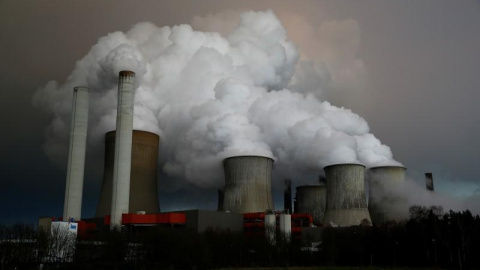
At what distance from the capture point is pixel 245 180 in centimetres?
3750

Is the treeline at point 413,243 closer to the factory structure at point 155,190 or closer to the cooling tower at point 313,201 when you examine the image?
the factory structure at point 155,190

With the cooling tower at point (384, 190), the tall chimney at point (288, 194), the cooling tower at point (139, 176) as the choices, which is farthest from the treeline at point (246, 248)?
the tall chimney at point (288, 194)

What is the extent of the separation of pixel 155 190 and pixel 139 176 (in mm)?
1777

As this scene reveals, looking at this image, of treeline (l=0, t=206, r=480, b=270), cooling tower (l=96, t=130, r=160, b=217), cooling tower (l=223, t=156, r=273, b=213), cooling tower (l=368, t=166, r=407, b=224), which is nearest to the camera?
treeline (l=0, t=206, r=480, b=270)

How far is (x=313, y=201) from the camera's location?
47.1m

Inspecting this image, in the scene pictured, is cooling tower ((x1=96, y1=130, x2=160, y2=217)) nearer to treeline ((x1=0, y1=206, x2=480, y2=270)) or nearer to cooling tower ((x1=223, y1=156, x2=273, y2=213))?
treeline ((x1=0, y1=206, x2=480, y2=270))

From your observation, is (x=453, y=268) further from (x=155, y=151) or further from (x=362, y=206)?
(x=155, y=151)

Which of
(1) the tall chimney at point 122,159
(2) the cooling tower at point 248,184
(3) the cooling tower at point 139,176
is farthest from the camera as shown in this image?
(3) the cooling tower at point 139,176

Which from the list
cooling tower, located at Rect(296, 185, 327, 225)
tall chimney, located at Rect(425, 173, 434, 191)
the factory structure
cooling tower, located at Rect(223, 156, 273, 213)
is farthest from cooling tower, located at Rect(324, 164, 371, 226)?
tall chimney, located at Rect(425, 173, 434, 191)

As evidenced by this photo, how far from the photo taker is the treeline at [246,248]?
31.4m

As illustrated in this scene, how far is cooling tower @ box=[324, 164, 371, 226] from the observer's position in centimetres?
3775

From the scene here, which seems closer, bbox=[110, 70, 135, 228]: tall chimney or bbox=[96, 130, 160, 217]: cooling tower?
bbox=[110, 70, 135, 228]: tall chimney

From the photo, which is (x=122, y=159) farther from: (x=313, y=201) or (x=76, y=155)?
(x=313, y=201)

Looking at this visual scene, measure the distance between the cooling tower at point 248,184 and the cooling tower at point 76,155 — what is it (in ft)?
35.4
